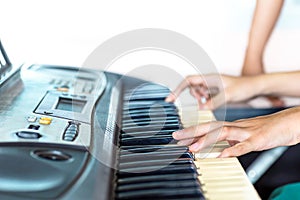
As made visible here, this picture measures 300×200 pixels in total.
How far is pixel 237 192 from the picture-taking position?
30.2 inches

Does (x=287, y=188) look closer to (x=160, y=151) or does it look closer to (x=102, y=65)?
(x=160, y=151)

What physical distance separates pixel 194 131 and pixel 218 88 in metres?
0.43

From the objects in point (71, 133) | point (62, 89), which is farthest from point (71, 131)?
point (62, 89)

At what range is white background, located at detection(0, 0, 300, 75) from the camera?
4.83 ft

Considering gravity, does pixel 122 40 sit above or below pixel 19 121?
above

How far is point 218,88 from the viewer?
1.32m

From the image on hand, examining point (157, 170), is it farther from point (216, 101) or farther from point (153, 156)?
point (216, 101)

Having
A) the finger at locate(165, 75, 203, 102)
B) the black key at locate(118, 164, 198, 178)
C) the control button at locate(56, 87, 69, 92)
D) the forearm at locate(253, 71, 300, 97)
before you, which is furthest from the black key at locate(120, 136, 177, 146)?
the forearm at locate(253, 71, 300, 97)

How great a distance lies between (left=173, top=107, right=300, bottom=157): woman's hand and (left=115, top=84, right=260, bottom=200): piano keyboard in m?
0.02

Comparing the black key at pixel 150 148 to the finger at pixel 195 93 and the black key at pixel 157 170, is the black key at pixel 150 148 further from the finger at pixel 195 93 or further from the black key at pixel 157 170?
the finger at pixel 195 93

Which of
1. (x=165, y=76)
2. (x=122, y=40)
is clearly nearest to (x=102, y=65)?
(x=122, y=40)

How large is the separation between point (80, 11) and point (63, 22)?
0.06 m

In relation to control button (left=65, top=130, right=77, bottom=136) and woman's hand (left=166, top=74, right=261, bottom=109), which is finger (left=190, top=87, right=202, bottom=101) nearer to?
woman's hand (left=166, top=74, right=261, bottom=109)

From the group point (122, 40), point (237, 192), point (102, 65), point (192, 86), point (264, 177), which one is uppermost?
point (122, 40)
